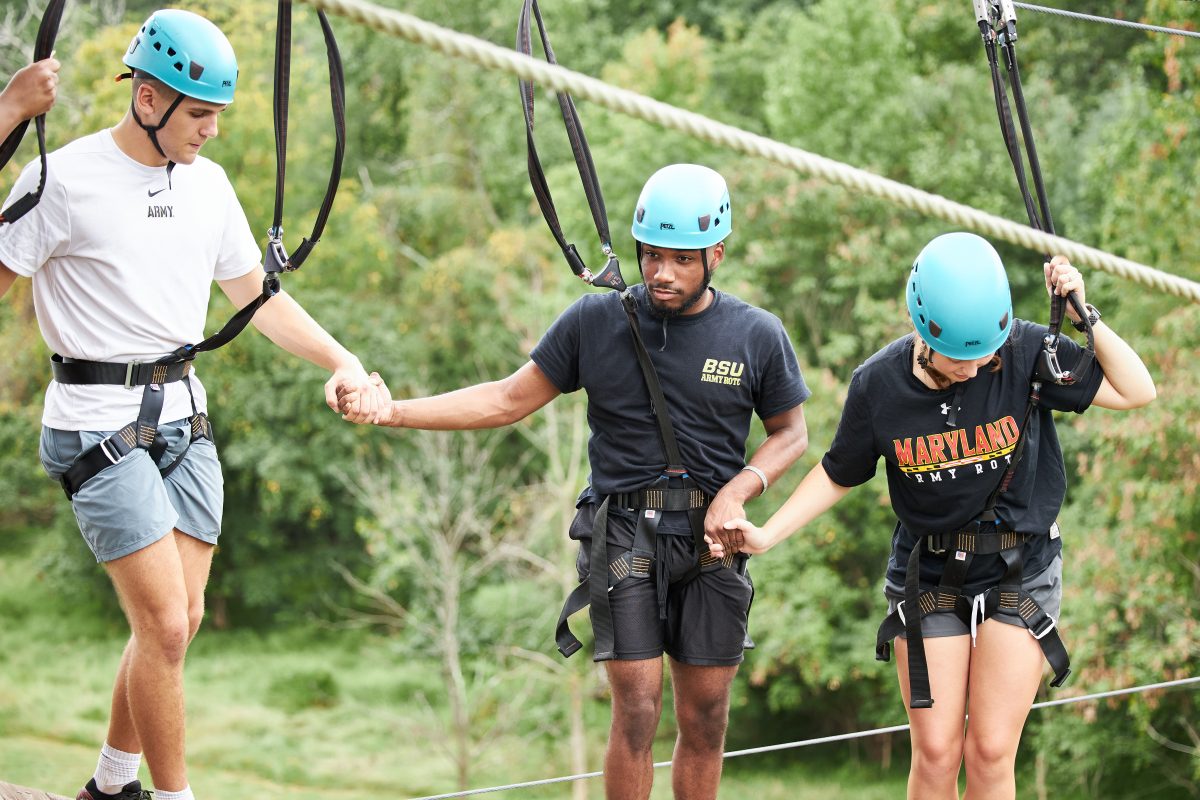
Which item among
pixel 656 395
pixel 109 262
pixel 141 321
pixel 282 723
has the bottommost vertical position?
pixel 282 723

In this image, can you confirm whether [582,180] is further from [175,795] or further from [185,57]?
[175,795]

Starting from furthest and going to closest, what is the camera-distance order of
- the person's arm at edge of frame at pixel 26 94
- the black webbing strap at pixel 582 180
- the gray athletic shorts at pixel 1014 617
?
the black webbing strap at pixel 582 180
the gray athletic shorts at pixel 1014 617
the person's arm at edge of frame at pixel 26 94

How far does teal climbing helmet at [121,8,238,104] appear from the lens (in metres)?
3.46

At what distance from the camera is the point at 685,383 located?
3.81m

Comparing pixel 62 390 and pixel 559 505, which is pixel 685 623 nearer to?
pixel 62 390

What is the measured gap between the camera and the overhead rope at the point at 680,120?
7.80 feet

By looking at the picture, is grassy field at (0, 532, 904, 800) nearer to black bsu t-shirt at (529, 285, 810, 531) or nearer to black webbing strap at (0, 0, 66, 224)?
black bsu t-shirt at (529, 285, 810, 531)

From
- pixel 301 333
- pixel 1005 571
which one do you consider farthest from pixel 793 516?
pixel 301 333

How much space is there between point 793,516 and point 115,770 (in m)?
2.06

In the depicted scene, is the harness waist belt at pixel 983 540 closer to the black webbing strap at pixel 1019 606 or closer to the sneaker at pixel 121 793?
the black webbing strap at pixel 1019 606

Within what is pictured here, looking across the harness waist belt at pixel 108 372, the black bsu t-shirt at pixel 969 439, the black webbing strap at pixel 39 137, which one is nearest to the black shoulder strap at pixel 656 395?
the black bsu t-shirt at pixel 969 439

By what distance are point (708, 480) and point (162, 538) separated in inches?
58.2

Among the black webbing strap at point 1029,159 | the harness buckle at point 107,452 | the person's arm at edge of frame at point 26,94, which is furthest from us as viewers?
the black webbing strap at point 1029,159

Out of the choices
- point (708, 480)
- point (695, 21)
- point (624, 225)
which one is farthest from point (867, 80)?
point (708, 480)
